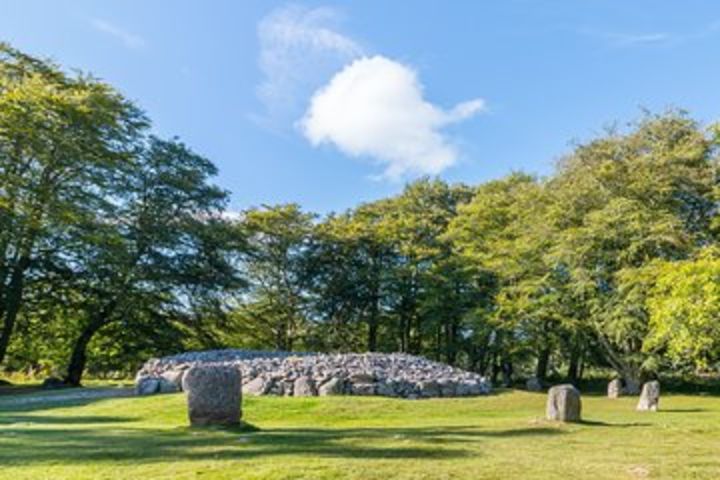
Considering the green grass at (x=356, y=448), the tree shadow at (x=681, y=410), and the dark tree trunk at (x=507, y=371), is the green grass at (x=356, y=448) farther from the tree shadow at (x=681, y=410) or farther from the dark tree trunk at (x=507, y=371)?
the dark tree trunk at (x=507, y=371)

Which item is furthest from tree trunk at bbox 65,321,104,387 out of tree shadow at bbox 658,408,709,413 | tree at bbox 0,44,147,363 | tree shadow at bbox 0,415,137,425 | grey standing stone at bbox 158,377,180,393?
tree shadow at bbox 658,408,709,413

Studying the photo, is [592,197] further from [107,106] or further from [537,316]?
[107,106]

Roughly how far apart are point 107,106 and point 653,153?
82.6ft

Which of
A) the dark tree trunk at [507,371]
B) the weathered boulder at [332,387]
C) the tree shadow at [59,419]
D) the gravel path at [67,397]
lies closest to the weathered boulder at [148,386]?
the gravel path at [67,397]

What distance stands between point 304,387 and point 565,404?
7.59 meters

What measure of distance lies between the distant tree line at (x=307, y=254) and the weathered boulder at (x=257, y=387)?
483 inches

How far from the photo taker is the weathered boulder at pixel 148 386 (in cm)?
1809

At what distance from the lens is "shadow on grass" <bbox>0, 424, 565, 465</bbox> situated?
7.74 metres

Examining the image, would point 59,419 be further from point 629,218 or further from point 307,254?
point 307,254

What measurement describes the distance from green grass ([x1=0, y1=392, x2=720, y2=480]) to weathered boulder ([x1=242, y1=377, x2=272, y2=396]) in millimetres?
2694

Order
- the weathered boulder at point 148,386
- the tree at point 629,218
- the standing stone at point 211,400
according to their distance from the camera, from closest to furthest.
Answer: the standing stone at point 211,400 → the weathered boulder at point 148,386 → the tree at point 629,218

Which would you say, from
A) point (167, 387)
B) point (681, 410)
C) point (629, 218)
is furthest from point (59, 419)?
point (629, 218)

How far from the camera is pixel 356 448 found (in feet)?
27.2

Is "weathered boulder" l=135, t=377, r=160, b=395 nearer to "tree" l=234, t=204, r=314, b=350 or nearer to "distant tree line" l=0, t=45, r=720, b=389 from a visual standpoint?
"distant tree line" l=0, t=45, r=720, b=389
